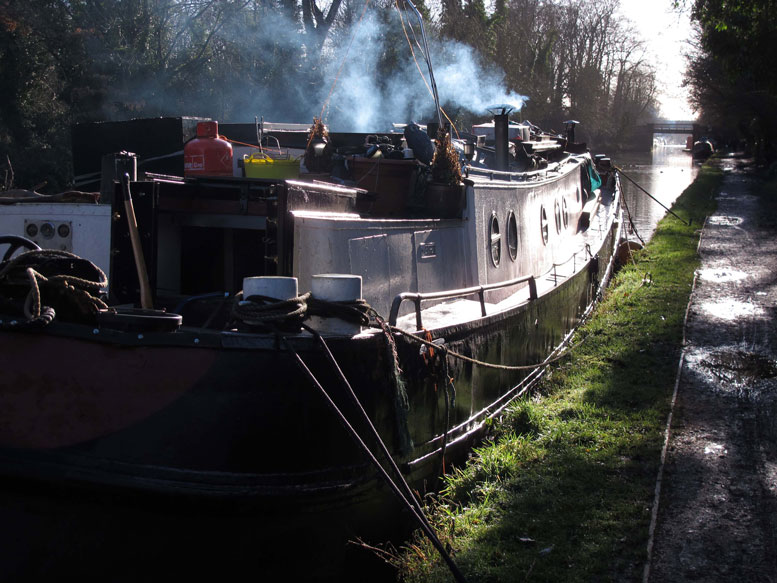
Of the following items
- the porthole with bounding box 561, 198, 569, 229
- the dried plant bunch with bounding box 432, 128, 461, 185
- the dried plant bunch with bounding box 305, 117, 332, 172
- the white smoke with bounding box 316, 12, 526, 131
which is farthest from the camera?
the white smoke with bounding box 316, 12, 526, 131

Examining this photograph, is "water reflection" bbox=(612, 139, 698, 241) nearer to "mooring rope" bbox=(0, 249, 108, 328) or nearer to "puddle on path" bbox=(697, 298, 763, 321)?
"puddle on path" bbox=(697, 298, 763, 321)

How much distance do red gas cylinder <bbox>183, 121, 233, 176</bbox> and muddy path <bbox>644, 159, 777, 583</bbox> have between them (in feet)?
13.6

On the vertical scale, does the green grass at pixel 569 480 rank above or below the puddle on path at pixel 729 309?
below

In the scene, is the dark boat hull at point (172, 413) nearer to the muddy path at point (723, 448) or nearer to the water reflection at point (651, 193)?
the muddy path at point (723, 448)

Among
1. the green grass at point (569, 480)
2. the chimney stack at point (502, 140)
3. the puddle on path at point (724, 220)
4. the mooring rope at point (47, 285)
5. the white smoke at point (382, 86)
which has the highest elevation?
the white smoke at point (382, 86)

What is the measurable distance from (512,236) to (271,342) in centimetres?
453

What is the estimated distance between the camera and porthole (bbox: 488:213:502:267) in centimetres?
730

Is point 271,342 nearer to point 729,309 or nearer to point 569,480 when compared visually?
point 569,480

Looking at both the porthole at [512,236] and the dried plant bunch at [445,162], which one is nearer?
the dried plant bunch at [445,162]

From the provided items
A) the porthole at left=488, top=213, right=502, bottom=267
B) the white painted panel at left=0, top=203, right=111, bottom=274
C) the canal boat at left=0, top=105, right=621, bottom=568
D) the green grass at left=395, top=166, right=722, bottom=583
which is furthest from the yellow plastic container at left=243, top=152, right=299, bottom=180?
the green grass at left=395, top=166, right=722, bottom=583

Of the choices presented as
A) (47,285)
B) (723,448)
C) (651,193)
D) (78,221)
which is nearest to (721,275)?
(723,448)

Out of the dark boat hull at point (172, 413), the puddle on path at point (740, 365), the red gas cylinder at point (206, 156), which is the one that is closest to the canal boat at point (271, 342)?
the dark boat hull at point (172, 413)

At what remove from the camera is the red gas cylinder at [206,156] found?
6.32 metres

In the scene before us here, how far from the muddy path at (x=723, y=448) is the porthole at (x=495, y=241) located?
2.10 metres
